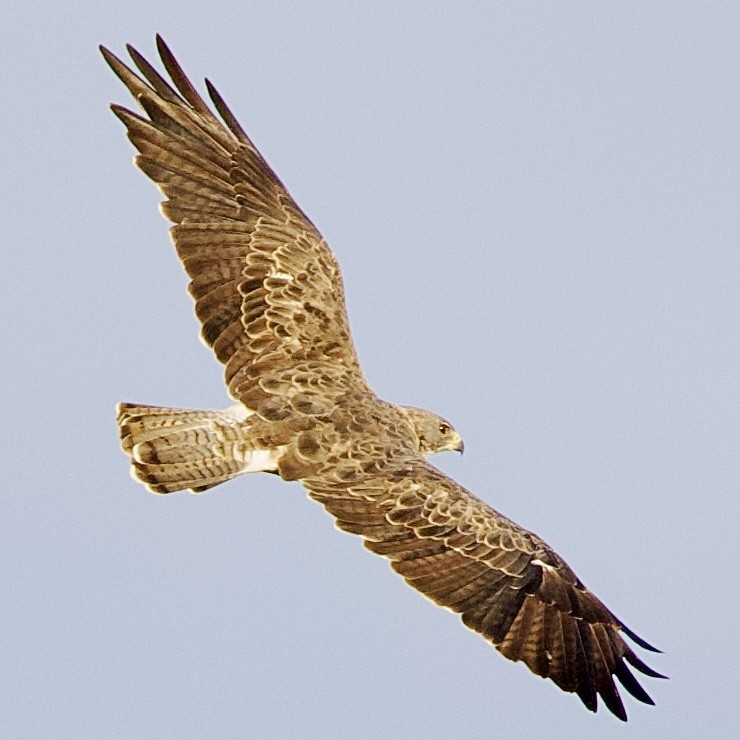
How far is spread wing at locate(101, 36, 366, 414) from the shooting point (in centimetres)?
1731

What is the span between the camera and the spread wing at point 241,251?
56.8 ft

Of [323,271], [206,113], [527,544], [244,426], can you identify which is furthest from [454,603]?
[206,113]

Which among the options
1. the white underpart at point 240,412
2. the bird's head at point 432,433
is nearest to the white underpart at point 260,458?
the white underpart at point 240,412

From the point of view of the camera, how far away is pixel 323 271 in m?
18.0

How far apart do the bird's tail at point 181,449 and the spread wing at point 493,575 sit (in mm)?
678

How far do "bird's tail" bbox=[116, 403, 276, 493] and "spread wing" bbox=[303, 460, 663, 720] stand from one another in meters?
0.68

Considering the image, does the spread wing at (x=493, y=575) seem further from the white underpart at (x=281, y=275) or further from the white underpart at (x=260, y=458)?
the white underpart at (x=281, y=275)

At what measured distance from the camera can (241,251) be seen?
1789 cm

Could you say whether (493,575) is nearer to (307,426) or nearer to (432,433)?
(307,426)

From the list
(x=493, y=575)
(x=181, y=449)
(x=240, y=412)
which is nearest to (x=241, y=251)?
(x=240, y=412)

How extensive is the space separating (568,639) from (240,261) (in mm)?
4275

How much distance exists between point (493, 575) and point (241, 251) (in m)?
3.77

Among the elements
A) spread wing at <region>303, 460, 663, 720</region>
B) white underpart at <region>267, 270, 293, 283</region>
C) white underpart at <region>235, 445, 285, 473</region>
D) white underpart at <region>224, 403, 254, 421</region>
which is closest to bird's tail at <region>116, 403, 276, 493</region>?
white underpart at <region>235, 445, 285, 473</region>

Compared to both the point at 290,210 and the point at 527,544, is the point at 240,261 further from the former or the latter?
the point at 527,544
